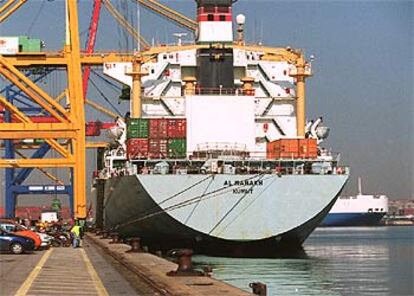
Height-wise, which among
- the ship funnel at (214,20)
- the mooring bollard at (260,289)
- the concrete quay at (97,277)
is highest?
the ship funnel at (214,20)

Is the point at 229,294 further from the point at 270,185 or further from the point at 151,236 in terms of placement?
the point at 151,236

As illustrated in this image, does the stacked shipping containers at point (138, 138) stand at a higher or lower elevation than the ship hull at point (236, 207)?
higher

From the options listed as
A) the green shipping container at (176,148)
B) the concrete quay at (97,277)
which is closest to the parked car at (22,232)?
the concrete quay at (97,277)

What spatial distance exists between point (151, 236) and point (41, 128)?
33.0 ft

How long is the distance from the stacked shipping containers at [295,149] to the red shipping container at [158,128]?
4.70m

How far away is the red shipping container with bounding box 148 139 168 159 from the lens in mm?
37844

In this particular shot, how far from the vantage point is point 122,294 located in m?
16.5

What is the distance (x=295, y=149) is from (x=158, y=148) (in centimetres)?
595

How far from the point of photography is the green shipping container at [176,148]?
37781mm

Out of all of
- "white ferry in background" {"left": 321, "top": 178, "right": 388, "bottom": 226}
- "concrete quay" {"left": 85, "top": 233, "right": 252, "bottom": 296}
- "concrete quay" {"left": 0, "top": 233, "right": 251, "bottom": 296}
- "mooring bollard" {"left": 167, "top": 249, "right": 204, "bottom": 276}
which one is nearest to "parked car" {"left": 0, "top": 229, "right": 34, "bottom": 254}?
"concrete quay" {"left": 0, "top": 233, "right": 251, "bottom": 296}

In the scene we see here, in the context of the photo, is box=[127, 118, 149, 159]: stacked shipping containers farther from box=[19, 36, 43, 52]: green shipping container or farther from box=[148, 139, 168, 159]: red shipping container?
box=[19, 36, 43, 52]: green shipping container

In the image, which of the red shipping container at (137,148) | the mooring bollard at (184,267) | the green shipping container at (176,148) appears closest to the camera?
the mooring bollard at (184,267)

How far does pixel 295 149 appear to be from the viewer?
124 feet

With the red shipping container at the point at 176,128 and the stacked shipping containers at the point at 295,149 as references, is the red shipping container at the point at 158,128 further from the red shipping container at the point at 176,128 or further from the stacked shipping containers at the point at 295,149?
the stacked shipping containers at the point at 295,149
